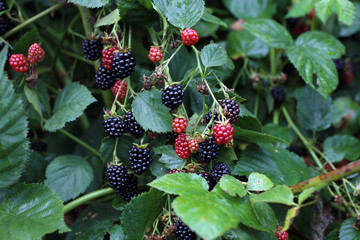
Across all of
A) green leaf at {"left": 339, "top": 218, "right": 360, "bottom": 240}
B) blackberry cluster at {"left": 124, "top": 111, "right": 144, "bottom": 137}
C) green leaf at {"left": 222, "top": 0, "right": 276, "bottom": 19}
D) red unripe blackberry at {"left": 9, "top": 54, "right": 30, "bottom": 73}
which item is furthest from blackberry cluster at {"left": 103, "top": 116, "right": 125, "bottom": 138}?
green leaf at {"left": 222, "top": 0, "right": 276, "bottom": 19}

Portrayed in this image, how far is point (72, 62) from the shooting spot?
147 cm

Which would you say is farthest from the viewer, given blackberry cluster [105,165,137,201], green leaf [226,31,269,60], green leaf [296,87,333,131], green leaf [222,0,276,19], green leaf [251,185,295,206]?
green leaf [222,0,276,19]

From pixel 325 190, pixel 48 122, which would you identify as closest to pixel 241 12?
pixel 325 190

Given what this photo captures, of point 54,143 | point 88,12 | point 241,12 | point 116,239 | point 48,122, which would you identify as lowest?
point 54,143

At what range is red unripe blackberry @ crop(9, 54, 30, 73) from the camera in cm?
101

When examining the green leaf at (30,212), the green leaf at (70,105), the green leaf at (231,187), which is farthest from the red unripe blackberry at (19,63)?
the green leaf at (231,187)

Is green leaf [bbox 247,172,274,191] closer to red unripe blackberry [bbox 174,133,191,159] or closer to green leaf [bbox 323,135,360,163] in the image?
red unripe blackberry [bbox 174,133,191,159]

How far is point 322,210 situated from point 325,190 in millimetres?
70

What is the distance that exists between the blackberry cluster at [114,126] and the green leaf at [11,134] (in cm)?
20

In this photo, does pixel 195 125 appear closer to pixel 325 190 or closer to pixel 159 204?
pixel 159 204

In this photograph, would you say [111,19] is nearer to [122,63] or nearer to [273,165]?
[122,63]

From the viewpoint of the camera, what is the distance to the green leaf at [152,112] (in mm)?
885

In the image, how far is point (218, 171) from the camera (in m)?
0.84

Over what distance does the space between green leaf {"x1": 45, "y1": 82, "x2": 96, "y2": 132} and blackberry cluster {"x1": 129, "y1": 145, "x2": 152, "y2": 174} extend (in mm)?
235
